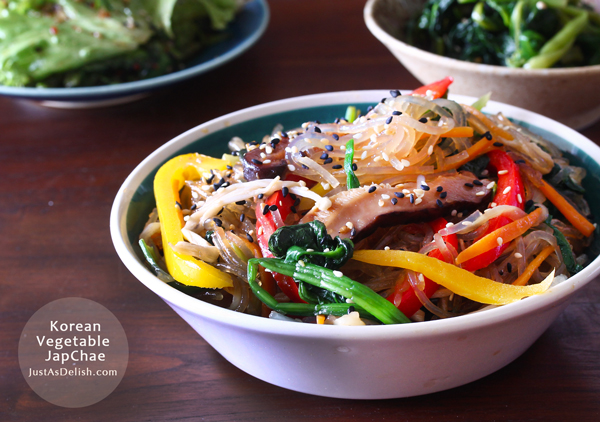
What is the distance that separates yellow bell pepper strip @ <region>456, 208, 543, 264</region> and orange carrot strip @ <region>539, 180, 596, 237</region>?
0.69ft

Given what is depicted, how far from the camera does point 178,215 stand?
5.05 ft

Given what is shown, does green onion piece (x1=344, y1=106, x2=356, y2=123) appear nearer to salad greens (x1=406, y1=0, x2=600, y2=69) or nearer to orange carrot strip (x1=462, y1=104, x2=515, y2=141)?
orange carrot strip (x1=462, y1=104, x2=515, y2=141)

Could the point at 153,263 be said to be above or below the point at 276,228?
below

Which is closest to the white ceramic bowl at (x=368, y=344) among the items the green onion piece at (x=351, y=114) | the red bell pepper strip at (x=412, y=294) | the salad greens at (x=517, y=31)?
the red bell pepper strip at (x=412, y=294)

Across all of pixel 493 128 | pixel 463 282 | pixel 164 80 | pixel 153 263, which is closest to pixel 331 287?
pixel 463 282

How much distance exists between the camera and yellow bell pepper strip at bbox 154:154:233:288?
1337mm

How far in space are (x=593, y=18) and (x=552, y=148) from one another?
1.70m

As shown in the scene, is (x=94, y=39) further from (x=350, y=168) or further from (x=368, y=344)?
(x=368, y=344)

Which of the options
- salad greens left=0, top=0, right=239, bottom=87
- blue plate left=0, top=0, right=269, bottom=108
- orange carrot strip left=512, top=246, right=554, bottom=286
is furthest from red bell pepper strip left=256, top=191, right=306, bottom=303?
salad greens left=0, top=0, right=239, bottom=87

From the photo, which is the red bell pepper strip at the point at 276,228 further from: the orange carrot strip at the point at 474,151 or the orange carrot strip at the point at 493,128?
the orange carrot strip at the point at 493,128

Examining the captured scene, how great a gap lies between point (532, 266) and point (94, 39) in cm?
291

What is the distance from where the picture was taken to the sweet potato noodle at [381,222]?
4.13 feet

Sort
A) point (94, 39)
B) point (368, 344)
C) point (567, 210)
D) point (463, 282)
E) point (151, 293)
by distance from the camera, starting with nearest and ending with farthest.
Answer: point (368, 344) → point (463, 282) → point (567, 210) → point (151, 293) → point (94, 39)

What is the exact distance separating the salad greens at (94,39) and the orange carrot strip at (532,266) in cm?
265
